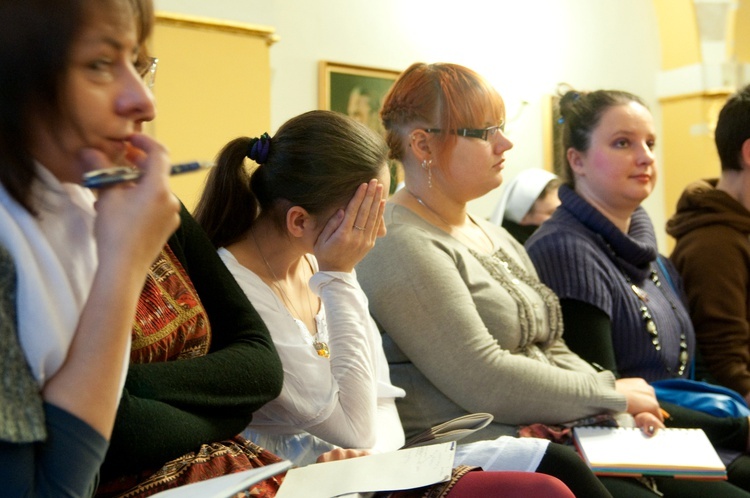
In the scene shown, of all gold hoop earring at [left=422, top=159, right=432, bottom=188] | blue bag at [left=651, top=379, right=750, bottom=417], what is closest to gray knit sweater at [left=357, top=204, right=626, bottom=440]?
gold hoop earring at [left=422, top=159, right=432, bottom=188]

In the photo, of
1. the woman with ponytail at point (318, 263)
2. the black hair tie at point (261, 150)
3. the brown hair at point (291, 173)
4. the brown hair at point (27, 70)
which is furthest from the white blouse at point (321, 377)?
the brown hair at point (27, 70)

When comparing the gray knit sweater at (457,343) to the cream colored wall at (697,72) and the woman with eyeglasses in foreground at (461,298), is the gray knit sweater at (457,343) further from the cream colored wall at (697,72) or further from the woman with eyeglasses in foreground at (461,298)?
the cream colored wall at (697,72)

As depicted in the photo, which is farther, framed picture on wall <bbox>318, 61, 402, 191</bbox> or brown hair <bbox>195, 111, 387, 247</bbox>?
framed picture on wall <bbox>318, 61, 402, 191</bbox>

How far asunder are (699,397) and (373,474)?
1741mm

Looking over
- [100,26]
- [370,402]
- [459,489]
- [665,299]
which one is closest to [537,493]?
[459,489]

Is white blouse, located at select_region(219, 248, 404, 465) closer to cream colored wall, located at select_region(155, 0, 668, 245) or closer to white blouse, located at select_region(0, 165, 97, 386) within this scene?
white blouse, located at select_region(0, 165, 97, 386)

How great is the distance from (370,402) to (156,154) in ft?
3.44

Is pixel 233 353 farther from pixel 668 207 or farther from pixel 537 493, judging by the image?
pixel 668 207

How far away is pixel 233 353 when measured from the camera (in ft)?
5.56

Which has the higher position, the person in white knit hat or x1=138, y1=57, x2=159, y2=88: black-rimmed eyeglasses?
x1=138, y1=57, x2=159, y2=88: black-rimmed eyeglasses

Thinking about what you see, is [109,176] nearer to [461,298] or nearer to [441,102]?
[461,298]

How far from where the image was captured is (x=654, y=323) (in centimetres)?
315

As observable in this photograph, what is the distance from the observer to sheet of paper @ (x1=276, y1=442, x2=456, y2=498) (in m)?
1.57

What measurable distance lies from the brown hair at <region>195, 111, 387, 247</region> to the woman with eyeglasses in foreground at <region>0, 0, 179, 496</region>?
3.16ft
